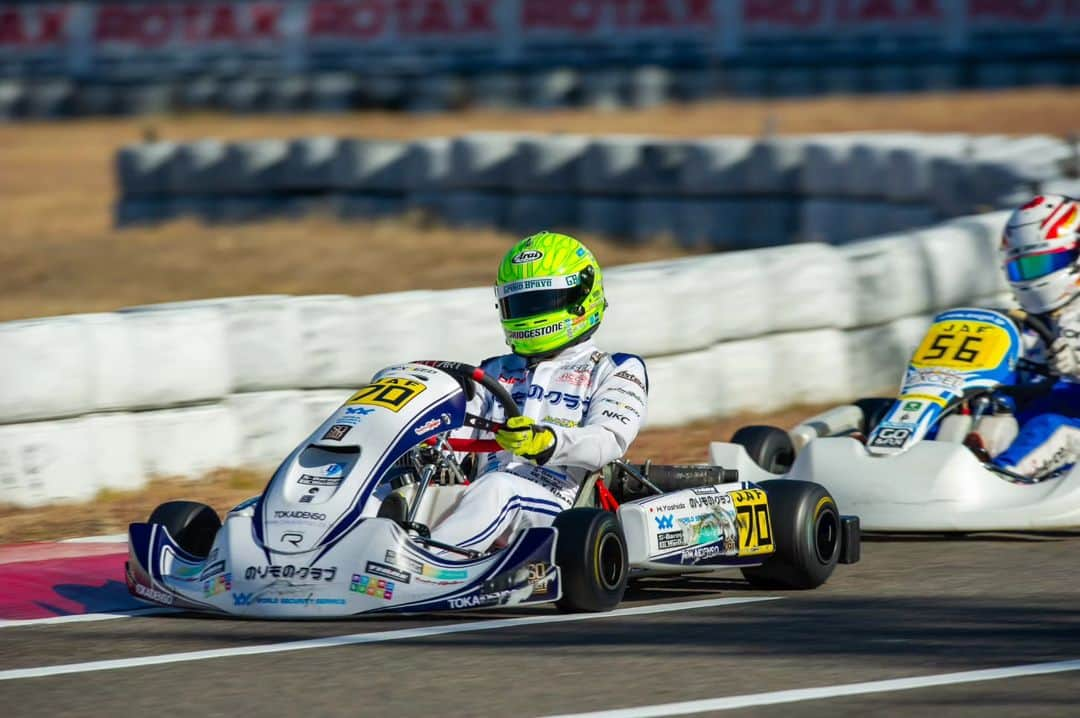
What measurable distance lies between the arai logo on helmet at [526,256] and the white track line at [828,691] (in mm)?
2209

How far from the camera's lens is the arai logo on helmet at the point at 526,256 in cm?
674

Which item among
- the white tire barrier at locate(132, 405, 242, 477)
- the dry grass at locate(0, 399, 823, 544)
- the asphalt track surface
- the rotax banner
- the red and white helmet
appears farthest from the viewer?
the rotax banner

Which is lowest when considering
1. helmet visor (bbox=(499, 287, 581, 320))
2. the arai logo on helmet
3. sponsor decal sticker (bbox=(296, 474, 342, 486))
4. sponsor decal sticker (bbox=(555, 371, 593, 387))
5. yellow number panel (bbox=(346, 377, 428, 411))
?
sponsor decal sticker (bbox=(296, 474, 342, 486))

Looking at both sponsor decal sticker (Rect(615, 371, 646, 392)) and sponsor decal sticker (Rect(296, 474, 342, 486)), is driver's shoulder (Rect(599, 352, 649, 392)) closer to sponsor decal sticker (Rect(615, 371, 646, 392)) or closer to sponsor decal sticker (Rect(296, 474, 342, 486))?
sponsor decal sticker (Rect(615, 371, 646, 392))

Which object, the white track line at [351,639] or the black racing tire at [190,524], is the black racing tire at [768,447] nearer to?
the white track line at [351,639]

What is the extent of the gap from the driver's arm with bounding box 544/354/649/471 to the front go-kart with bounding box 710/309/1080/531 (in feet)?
1.81

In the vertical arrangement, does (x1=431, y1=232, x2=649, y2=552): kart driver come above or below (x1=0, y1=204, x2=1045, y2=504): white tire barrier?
above

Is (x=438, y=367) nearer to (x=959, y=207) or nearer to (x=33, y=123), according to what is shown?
(x=959, y=207)

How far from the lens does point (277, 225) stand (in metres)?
20.7

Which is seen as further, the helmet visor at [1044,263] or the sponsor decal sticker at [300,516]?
the helmet visor at [1044,263]

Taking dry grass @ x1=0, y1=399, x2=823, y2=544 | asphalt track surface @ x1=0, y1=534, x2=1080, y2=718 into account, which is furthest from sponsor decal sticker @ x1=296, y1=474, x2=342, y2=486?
dry grass @ x1=0, y1=399, x2=823, y2=544

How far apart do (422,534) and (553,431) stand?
0.54 m

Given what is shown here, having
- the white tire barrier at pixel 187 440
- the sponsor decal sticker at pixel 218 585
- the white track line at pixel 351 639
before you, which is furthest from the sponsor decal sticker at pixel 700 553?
the white tire barrier at pixel 187 440

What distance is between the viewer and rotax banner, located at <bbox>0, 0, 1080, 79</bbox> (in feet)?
92.4
